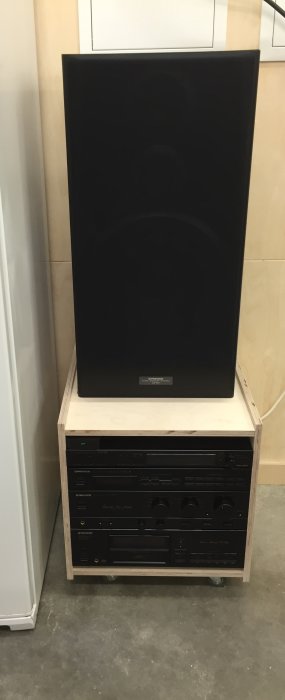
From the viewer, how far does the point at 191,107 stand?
0.89 meters

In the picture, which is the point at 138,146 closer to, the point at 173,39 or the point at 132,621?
the point at 173,39

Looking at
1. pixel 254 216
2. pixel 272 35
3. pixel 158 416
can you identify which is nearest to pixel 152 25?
pixel 272 35

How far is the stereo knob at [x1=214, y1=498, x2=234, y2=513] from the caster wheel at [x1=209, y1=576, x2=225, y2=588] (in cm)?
21

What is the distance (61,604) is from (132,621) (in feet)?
0.49

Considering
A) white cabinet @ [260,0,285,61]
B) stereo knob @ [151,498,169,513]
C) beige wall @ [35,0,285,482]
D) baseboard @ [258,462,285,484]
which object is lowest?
baseboard @ [258,462,285,484]

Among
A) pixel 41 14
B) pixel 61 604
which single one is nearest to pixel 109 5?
pixel 41 14

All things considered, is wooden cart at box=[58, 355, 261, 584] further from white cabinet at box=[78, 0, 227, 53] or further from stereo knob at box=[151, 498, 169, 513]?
white cabinet at box=[78, 0, 227, 53]

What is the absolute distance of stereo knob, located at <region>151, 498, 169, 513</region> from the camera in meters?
1.05

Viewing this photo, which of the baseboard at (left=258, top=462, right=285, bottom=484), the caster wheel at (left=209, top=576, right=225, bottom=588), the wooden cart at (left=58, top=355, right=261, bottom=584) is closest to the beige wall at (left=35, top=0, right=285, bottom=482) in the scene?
the baseboard at (left=258, top=462, right=285, bottom=484)

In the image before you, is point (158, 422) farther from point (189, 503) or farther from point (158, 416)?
point (189, 503)

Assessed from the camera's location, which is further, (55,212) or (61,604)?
(55,212)

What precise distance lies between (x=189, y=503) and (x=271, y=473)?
1.74ft

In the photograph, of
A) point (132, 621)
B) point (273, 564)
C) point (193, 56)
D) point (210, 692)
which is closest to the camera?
point (193, 56)

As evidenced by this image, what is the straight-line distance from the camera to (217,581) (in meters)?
1.17
